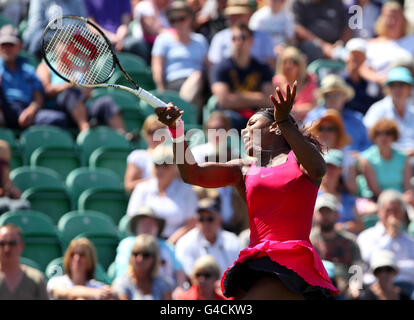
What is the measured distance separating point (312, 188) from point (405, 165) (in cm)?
473

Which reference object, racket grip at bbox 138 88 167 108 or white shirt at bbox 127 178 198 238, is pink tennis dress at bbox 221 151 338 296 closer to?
racket grip at bbox 138 88 167 108

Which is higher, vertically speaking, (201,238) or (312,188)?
(201,238)

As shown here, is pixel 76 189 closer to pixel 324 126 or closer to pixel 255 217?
pixel 324 126

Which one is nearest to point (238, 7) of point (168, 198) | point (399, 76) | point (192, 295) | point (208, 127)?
point (399, 76)

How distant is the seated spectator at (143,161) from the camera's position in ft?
28.1

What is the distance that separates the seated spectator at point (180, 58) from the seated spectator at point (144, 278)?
2978 millimetres

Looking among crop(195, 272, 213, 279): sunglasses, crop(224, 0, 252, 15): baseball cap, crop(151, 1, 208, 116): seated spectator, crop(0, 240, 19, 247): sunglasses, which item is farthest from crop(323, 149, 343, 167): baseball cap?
crop(0, 240, 19, 247): sunglasses

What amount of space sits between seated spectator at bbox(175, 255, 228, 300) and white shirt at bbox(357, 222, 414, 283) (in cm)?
152

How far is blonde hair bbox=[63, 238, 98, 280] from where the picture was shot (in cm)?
711

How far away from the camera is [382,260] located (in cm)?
754

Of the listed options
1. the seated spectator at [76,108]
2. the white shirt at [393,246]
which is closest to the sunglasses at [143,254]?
the white shirt at [393,246]

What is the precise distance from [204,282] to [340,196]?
6.74 feet

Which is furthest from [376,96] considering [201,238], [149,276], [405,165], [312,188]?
[312,188]

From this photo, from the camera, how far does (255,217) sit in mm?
4594
